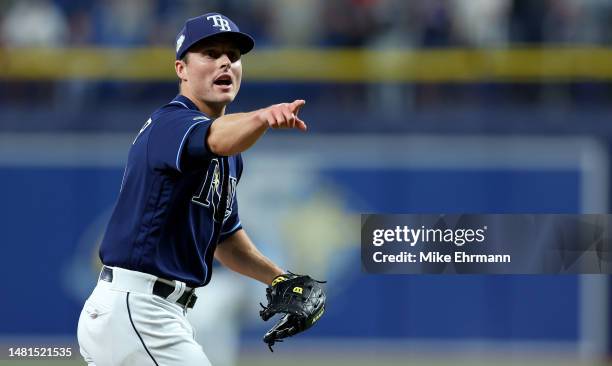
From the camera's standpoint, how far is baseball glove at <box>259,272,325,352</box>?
4.33 m

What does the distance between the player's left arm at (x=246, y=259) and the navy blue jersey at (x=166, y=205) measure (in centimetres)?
52

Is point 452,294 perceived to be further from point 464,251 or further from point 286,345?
point 464,251

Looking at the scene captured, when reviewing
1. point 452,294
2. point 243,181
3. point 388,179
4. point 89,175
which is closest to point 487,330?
point 452,294

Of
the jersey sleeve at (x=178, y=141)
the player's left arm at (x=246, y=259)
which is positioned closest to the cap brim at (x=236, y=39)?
the jersey sleeve at (x=178, y=141)

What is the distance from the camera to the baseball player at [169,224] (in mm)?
3967

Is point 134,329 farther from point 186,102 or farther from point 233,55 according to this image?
point 233,55

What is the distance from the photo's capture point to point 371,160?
10.2 meters

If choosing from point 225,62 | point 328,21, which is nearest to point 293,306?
point 225,62

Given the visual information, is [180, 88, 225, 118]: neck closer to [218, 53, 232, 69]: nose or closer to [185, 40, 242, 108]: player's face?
[185, 40, 242, 108]: player's face

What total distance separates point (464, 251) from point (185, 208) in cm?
237

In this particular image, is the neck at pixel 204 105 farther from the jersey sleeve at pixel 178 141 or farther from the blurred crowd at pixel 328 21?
the blurred crowd at pixel 328 21

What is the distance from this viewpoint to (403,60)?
33.9 ft

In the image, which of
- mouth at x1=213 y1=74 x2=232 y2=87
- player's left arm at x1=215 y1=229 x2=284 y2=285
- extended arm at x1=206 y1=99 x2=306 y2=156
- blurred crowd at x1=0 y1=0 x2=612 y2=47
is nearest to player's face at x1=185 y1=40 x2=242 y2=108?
mouth at x1=213 y1=74 x2=232 y2=87

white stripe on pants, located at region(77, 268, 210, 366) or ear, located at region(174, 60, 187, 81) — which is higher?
ear, located at region(174, 60, 187, 81)
